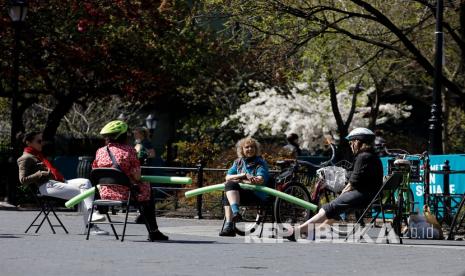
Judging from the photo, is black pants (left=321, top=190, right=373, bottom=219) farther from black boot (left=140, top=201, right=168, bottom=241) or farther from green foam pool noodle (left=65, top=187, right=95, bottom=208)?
green foam pool noodle (left=65, top=187, right=95, bottom=208)

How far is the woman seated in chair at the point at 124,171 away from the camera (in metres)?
14.2

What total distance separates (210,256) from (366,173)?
3270 millimetres

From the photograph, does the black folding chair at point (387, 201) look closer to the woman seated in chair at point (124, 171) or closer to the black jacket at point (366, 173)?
the black jacket at point (366, 173)

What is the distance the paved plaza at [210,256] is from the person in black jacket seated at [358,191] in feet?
1.31

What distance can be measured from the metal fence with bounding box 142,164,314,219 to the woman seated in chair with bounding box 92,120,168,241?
627cm

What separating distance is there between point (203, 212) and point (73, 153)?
507 inches

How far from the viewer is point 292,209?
16.5 metres

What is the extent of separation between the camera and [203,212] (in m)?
21.4

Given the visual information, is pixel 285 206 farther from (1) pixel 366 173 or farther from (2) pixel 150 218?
(2) pixel 150 218

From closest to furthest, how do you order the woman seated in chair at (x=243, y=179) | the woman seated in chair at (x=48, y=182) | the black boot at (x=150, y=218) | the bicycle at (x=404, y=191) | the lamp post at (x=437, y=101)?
the black boot at (x=150, y=218)
the bicycle at (x=404, y=191)
the woman seated in chair at (x=243, y=179)
the woman seated in chair at (x=48, y=182)
the lamp post at (x=437, y=101)

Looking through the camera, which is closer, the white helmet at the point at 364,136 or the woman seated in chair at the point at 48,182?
the white helmet at the point at 364,136

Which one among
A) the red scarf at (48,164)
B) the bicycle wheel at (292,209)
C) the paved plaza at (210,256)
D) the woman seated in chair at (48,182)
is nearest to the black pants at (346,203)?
the paved plaza at (210,256)

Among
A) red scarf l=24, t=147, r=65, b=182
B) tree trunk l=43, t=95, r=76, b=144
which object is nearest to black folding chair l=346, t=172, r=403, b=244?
red scarf l=24, t=147, r=65, b=182

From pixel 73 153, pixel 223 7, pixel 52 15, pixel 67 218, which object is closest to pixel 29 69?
pixel 52 15
